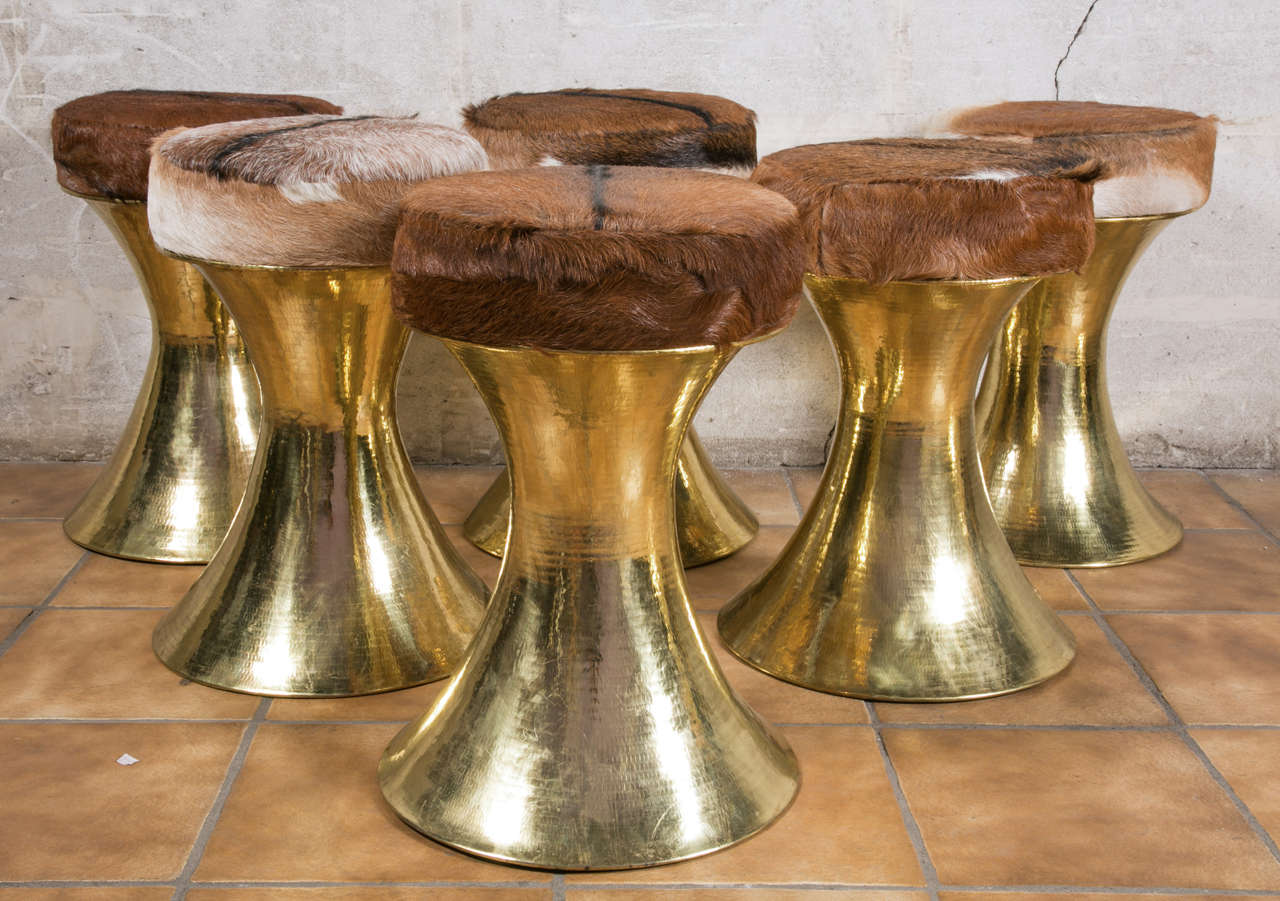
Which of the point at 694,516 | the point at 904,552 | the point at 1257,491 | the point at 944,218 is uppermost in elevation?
the point at 944,218

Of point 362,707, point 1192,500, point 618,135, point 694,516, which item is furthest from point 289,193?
point 1192,500

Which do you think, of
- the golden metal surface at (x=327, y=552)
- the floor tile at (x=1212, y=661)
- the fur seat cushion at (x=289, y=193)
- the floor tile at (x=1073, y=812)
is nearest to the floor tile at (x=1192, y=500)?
the floor tile at (x=1212, y=661)

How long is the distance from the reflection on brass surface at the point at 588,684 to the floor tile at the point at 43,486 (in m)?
1.33

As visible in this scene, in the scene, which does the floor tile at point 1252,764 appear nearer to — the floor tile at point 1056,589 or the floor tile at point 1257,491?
the floor tile at point 1056,589

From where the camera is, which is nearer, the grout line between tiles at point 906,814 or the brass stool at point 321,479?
the grout line between tiles at point 906,814

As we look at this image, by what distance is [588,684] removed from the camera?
1543 mm

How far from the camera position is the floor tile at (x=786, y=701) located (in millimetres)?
1879

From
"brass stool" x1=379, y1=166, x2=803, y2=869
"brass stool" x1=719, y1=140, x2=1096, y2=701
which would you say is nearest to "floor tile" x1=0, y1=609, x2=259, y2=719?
"brass stool" x1=379, y1=166, x2=803, y2=869

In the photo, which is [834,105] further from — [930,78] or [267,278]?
[267,278]

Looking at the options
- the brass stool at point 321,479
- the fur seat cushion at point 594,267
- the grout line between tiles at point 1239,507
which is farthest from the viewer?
the grout line between tiles at point 1239,507

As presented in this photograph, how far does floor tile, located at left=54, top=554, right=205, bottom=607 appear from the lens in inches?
87.4

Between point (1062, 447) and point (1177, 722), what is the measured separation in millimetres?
679

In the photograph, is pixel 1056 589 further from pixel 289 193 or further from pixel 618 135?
pixel 289 193

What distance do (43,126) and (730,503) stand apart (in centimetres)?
148
